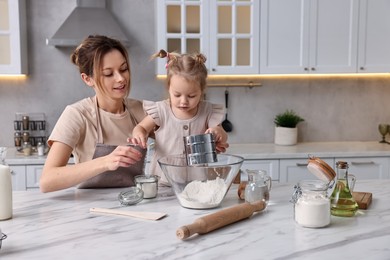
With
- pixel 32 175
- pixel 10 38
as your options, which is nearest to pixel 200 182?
pixel 32 175

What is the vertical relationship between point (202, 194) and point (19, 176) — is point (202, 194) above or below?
above

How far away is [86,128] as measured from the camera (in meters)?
2.09

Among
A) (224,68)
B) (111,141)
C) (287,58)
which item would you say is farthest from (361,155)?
(111,141)

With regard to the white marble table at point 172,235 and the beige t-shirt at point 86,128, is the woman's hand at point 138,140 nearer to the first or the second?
the white marble table at point 172,235

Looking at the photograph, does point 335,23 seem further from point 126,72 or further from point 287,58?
point 126,72

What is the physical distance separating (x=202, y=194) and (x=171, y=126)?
58 centimetres

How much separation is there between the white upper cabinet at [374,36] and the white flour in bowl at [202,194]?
2.61 m

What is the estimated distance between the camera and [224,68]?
374 cm

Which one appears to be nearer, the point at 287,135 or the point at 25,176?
the point at 25,176

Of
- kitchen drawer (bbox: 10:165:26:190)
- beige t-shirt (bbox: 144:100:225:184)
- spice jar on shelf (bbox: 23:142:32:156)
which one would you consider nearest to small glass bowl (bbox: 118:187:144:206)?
beige t-shirt (bbox: 144:100:225:184)

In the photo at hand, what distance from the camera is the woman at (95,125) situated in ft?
6.10

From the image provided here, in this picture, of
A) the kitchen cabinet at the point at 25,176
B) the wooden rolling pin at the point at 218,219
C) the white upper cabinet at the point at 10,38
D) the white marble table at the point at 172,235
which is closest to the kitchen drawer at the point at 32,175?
the kitchen cabinet at the point at 25,176

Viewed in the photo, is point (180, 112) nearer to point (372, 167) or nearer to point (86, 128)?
point (86, 128)

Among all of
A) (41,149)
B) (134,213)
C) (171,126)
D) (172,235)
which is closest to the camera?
→ (172,235)
